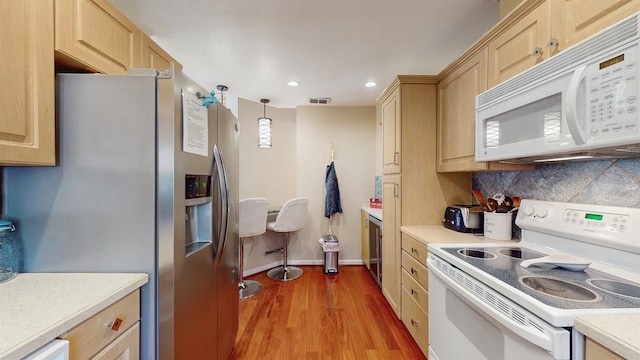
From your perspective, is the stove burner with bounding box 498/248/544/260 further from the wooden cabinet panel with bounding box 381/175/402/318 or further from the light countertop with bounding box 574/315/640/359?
the wooden cabinet panel with bounding box 381/175/402/318

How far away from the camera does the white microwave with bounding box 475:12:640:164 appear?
0.75 m

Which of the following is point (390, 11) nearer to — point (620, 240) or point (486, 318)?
point (620, 240)

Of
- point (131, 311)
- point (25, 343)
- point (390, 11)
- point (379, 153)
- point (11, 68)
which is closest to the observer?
point (25, 343)

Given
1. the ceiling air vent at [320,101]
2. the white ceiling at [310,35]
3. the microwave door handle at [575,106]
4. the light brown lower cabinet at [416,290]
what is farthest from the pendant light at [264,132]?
the microwave door handle at [575,106]

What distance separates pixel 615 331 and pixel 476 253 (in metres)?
0.70

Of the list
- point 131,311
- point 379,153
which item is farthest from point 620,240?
point 379,153

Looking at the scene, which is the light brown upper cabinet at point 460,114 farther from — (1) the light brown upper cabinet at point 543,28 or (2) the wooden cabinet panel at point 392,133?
(2) the wooden cabinet panel at point 392,133

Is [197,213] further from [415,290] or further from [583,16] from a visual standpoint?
[583,16]

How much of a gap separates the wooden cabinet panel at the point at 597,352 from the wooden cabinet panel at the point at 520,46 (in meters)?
1.10

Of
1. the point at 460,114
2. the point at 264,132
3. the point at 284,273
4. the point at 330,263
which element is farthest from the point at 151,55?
the point at 330,263

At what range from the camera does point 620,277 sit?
0.94 m

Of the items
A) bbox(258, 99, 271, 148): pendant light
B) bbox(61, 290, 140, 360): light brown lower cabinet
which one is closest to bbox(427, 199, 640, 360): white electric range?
bbox(61, 290, 140, 360): light brown lower cabinet

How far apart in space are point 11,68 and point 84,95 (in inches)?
7.7

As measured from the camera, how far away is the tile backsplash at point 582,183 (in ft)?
3.43
